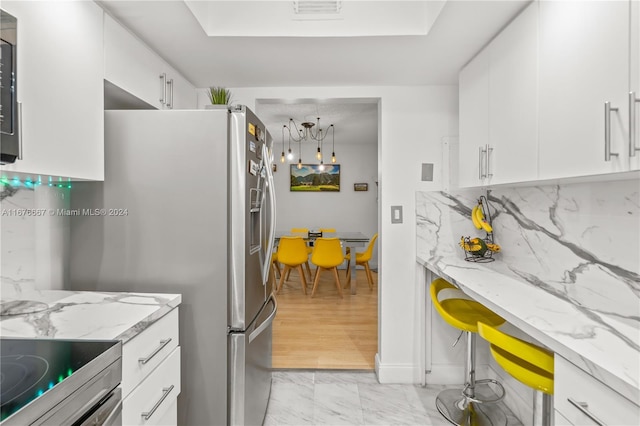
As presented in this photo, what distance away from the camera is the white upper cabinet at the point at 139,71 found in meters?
1.54

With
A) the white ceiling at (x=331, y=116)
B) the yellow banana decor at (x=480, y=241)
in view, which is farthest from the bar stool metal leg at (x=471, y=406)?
the white ceiling at (x=331, y=116)

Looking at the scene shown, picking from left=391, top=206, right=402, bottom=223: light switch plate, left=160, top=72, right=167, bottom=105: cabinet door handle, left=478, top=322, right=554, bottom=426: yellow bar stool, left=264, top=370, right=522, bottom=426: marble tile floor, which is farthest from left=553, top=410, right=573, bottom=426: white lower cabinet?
left=160, top=72, right=167, bottom=105: cabinet door handle

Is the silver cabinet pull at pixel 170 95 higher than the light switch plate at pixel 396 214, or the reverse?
the silver cabinet pull at pixel 170 95

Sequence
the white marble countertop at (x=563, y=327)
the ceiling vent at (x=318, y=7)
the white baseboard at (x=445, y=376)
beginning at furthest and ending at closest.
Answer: the white baseboard at (x=445, y=376), the ceiling vent at (x=318, y=7), the white marble countertop at (x=563, y=327)

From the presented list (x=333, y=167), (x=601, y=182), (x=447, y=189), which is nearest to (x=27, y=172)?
(x=601, y=182)

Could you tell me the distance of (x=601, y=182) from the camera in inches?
57.0

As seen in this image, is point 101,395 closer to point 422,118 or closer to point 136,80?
point 136,80

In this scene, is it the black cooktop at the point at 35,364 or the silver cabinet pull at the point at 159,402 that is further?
the silver cabinet pull at the point at 159,402

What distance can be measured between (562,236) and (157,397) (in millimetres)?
1985

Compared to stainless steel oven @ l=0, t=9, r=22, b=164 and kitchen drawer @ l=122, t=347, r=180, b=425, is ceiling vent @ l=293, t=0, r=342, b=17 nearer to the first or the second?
stainless steel oven @ l=0, t=9, r=22, b=164

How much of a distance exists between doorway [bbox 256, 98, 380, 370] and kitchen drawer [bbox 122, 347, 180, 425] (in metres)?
1.42

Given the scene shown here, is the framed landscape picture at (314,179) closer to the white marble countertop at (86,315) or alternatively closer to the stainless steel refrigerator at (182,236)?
the stainless steel refrigerator at (182,236)

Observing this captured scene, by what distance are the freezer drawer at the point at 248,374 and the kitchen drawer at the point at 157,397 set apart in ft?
0.85

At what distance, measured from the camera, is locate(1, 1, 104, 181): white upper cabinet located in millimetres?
1109
